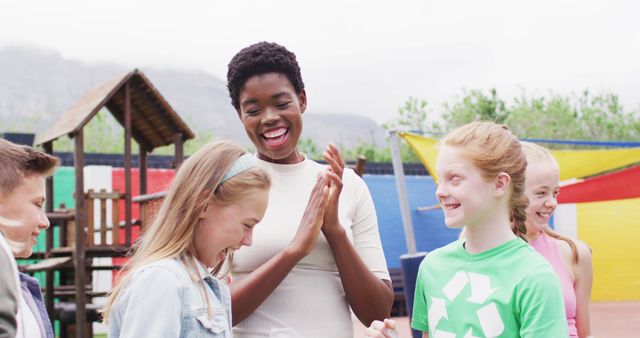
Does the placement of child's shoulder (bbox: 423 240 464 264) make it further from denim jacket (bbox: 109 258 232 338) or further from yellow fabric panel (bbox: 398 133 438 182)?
yellow fabric panel (bbox: 398 133 438 182)

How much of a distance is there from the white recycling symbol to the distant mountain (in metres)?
122

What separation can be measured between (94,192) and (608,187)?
5.82 meters

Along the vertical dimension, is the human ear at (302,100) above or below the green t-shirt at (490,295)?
above

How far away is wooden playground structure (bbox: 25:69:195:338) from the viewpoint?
24.7 feet

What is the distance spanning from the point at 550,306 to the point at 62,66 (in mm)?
159260

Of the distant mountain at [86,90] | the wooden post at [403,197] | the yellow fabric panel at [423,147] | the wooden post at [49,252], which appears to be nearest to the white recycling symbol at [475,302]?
the wooden post at [403,197]

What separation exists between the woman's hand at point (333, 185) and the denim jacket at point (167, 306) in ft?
1.49

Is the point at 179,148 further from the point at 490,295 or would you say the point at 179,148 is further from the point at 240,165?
the point at 490,295

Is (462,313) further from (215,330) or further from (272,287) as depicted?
(215,330)

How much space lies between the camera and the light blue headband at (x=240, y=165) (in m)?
2.08

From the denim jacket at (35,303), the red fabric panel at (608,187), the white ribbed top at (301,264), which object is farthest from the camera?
the red fabric panel at (608,187)

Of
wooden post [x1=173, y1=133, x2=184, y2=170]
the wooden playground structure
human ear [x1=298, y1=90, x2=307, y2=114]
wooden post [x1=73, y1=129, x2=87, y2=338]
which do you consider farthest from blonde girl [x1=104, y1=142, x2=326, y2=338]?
wooden post [x1=173, y1=133, x2=184, y2=170]

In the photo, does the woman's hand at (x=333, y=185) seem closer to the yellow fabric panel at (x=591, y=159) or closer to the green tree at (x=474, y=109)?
the yellow fabric panel at (x=591, y=159)

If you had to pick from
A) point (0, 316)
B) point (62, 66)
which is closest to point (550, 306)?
point (0, 316)
